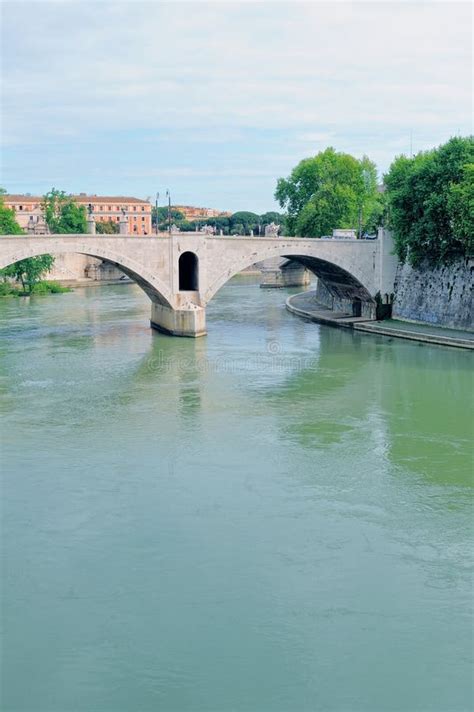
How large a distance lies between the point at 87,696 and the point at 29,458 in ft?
24.5

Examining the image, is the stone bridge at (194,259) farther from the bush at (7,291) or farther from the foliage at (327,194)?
the bush at (7,291)

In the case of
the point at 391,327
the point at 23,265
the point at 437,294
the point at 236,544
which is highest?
the point at 23,265

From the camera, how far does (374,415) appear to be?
1794cm

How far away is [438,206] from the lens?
28.1 metres

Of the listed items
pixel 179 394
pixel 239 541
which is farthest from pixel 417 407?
pixel 239 541

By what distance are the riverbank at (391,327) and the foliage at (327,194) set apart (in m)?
6.15

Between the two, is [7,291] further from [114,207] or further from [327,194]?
[114,207]

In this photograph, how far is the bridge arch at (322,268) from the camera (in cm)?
3120

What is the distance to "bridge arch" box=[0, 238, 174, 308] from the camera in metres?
26.3

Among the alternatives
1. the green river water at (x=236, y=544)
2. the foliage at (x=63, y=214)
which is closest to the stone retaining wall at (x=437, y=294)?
the green river water at (x=236, y=544)

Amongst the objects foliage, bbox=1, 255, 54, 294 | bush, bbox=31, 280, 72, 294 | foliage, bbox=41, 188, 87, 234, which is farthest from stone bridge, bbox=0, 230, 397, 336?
foliage, bbox=41, 188, 87, 234

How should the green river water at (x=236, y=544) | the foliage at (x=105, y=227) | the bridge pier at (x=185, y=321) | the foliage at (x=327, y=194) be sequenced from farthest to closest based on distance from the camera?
the foliage at (x=105, y=227)
the foliage at (x=327, y=194)
the bridge pier at (x=185, y=321)
the green river water at (x=236, y=544)

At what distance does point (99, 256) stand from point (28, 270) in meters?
19.9

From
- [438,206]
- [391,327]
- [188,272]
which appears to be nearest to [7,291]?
[188,272]
